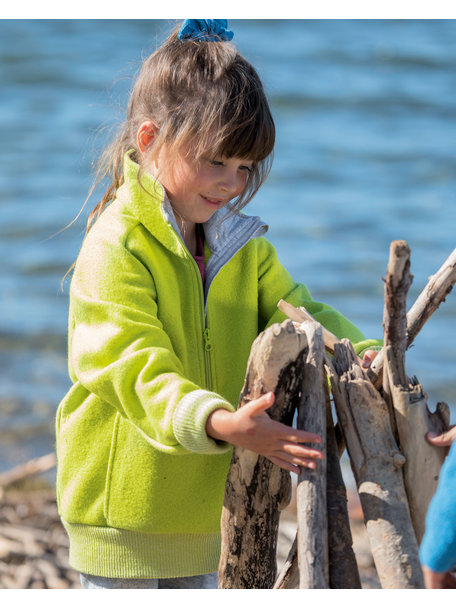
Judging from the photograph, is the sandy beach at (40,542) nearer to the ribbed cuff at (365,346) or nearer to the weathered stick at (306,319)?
the ribbed cuff at (365,346)

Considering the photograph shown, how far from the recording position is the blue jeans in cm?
207

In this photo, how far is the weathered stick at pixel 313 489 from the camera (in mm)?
1526

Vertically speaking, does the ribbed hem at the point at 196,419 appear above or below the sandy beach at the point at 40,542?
above

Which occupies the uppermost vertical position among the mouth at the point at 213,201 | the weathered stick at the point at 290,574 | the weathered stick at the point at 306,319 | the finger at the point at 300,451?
the mouth at the point at 213,201

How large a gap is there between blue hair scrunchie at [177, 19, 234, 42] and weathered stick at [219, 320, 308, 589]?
82 centimetres

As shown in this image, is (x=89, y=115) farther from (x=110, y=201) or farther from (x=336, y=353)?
(x=336, y=353)

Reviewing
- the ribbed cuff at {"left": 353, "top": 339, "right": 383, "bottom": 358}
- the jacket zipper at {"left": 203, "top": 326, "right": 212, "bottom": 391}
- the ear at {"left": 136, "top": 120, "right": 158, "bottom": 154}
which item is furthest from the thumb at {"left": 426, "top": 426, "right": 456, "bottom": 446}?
the ear at {"left": 136, "top": 120, "right": 158, "bottom": 154}

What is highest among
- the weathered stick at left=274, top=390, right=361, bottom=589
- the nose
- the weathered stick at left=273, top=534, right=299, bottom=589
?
the nose

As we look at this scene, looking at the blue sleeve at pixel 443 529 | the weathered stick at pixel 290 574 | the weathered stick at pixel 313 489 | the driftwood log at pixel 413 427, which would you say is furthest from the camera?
the weathered stick at pixel 290 574

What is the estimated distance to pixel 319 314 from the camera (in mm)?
2127

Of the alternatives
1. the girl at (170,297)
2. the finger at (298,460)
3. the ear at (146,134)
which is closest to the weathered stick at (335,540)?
the finger at (298,460)

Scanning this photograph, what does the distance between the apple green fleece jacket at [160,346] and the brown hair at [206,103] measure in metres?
0.13

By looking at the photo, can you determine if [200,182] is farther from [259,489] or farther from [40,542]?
[40,542]

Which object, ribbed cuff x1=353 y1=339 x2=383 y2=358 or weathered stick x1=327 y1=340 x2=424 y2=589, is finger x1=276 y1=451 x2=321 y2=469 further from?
ribbed cuff x1=353 y1=339 x2=383 y2=358
